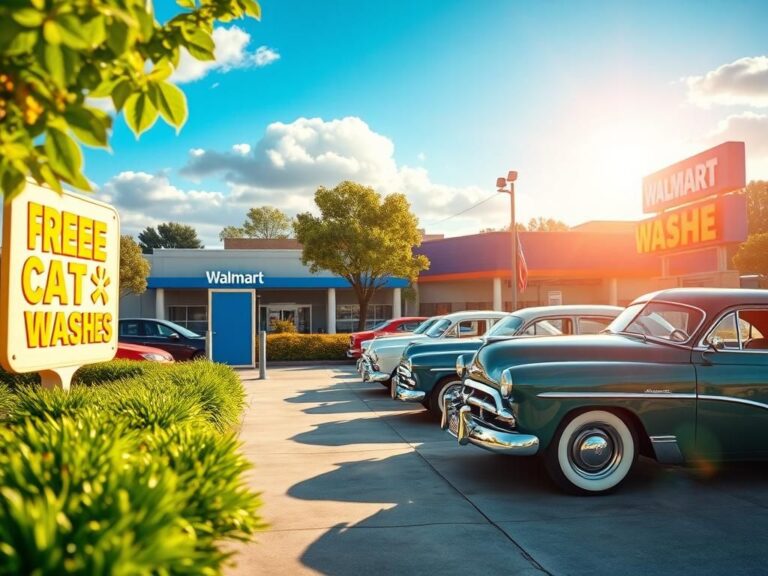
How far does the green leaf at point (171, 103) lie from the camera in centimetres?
258

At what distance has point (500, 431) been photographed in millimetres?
6441

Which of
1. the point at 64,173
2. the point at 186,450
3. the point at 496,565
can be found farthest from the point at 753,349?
the point at 64,173

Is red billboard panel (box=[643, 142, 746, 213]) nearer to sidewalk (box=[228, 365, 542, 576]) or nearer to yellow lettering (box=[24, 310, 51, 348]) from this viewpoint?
sidewalk (box=[228, 365, 542, 576])

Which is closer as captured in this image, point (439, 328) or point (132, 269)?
point (439, 328)

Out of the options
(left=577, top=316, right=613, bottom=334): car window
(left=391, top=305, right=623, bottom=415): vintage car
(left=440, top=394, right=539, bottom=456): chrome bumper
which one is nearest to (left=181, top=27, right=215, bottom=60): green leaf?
(left=440, top=394, right=539, bottom=456): chrome bumper

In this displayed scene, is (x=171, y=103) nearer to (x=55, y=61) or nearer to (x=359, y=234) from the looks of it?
(x=55, y=61)

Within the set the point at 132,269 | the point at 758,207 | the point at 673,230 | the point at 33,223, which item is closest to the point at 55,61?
the point at 33,223

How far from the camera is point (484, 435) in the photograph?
6512mm

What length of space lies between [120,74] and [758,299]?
6.45 meters

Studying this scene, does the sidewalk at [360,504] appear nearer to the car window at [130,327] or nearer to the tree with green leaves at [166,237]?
the car window at [130,327]

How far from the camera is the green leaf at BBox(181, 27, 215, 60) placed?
2684 mm

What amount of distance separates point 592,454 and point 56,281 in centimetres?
A: 562

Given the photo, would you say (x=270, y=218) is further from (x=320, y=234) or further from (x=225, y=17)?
(x=225, y=17)

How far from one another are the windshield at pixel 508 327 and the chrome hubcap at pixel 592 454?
12.1 feet
